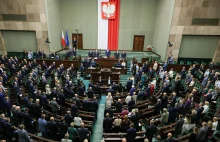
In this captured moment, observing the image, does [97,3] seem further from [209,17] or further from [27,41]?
[209,17]

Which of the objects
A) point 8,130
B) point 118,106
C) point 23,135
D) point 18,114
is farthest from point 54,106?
point 118,106

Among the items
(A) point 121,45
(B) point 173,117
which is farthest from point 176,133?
(A) point 121,45

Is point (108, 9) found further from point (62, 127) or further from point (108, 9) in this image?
point (62, 127)

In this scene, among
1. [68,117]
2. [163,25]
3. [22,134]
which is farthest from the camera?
[163,25]

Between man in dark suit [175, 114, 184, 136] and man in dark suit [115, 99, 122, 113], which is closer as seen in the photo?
man in dark suit [175, 114, 184, 136]

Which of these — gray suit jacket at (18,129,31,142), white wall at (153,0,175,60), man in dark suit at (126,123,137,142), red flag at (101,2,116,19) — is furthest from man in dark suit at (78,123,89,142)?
red flag at (101,2,116,19)

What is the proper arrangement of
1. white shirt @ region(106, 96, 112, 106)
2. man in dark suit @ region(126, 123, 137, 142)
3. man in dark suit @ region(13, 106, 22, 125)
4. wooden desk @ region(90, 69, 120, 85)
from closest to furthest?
man in dark suit @ region(126, 123, 137, 142), man in dark suit @ region(13, 106, 22, 125), white shirt @ region(106, 96, 112, 106), wooden desk @ region(90, 69, 120, 85)

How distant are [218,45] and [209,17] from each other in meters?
2.93

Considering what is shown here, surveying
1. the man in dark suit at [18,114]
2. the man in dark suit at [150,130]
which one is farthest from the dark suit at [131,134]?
the man in dark suit at [18,114]

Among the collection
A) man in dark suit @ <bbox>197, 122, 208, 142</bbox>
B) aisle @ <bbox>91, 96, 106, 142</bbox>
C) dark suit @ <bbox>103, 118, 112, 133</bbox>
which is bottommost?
aisle @ <bbox>91, 96, 106, 142</bbox>

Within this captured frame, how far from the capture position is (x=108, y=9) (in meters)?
17.1

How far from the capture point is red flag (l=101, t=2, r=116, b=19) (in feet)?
55.6

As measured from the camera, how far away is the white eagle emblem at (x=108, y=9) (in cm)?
1700

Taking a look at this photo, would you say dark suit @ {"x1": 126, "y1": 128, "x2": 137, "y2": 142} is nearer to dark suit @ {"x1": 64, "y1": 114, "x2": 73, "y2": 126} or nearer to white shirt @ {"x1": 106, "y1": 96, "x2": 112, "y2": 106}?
dark suit @ {"x1": 64, "y1": 114, "x2": 73, "y2": 126}
